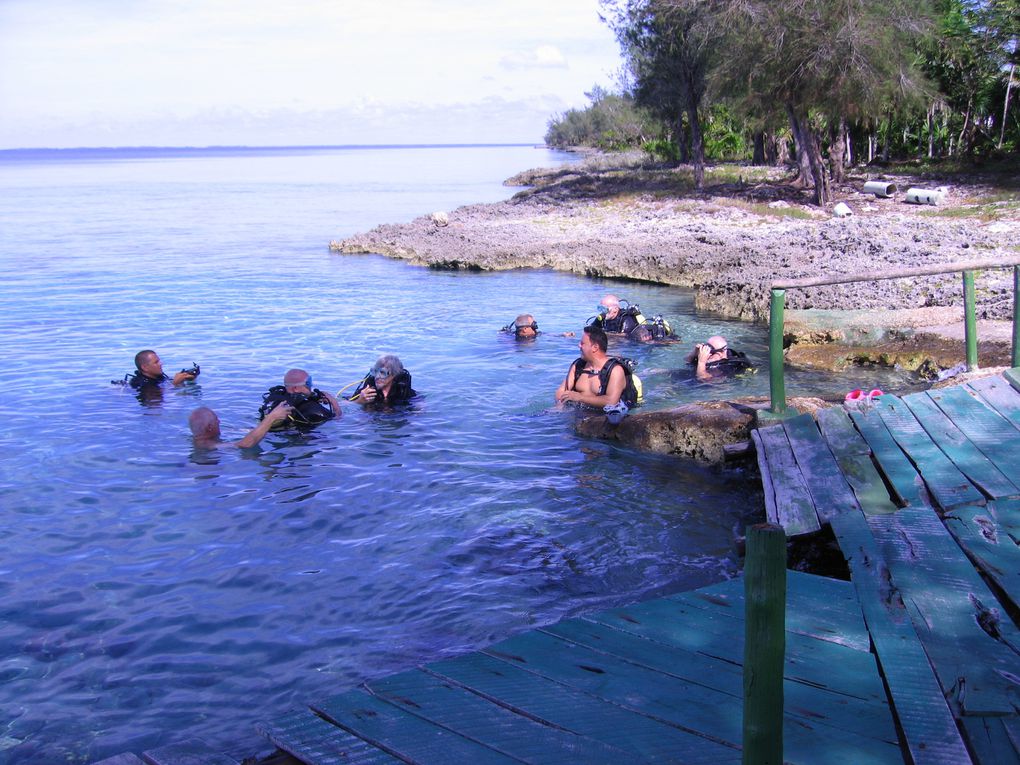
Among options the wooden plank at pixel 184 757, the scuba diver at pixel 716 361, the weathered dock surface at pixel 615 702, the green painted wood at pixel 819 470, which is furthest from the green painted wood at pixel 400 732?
the scuba diver at pixel 716 361

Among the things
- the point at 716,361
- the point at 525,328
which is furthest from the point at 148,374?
the point at 716,361

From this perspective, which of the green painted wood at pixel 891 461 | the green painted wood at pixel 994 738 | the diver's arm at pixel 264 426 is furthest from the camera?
the diver's arm at pixel 264 426

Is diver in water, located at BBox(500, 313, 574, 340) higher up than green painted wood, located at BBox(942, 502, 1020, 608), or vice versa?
diver in water, located at BBox(500, 313, 574, 340)

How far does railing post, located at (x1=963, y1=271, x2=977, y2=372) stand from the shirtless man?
3661 mm

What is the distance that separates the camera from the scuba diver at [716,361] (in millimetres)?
12180

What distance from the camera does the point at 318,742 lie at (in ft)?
11.5

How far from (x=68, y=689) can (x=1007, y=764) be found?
4.93m

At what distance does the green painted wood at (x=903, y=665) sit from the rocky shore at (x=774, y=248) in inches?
157

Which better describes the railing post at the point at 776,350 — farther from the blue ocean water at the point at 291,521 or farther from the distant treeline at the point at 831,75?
the distant treeline at the point at 831,75

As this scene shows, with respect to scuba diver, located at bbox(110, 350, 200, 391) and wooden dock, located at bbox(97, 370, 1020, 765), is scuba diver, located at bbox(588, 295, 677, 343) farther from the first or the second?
wooden dock, located at bbox(97, 370, 1020, 765)

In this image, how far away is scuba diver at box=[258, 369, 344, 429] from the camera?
10148mm

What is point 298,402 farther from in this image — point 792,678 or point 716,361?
point 792,678

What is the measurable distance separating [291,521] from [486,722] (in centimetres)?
468

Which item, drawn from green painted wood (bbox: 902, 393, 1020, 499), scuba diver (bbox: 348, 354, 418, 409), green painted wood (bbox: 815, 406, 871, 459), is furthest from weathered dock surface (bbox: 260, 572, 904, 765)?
scuba diver (bbox: 348, 354, 418, 409)
